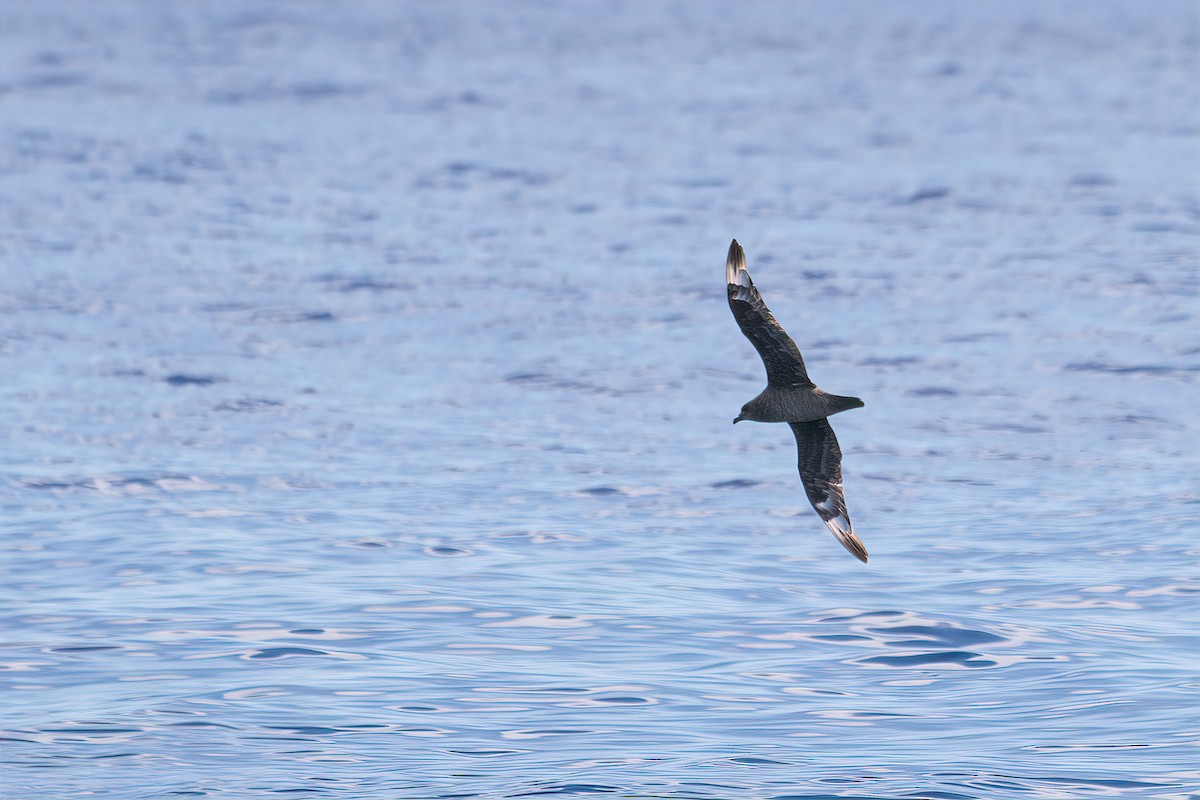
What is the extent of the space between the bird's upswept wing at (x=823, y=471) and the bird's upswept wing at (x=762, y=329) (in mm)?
981

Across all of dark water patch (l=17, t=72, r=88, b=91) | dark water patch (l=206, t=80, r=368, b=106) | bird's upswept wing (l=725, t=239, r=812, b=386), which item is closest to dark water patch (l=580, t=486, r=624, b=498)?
bird's upswept wing (l=725, t=239, r=812, b=386)

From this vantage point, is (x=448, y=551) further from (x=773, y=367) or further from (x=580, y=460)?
(x=773, y=367)

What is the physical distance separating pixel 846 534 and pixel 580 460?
38.1ft

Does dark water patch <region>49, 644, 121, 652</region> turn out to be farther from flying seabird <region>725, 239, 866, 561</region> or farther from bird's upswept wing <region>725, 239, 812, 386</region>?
bird's upswept wing <region>725, 239, 812, 386</region>

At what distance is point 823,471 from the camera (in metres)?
15.2

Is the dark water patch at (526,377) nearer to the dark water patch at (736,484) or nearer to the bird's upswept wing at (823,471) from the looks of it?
the dark water patch at (736,484)

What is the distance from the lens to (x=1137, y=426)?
28.8m

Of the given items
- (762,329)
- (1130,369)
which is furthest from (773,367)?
(1130,369)

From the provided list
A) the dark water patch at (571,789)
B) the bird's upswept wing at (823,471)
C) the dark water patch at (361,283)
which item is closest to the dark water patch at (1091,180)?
the dark water patch at (361,283)

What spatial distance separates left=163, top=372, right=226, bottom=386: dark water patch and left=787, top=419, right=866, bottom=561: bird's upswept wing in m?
17.5

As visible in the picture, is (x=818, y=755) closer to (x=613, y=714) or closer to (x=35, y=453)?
(x=613, y=714)

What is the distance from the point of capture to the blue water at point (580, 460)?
674 inches

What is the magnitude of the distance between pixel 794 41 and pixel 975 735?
269 ft

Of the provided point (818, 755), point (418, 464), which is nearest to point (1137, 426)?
point (418, 464)
